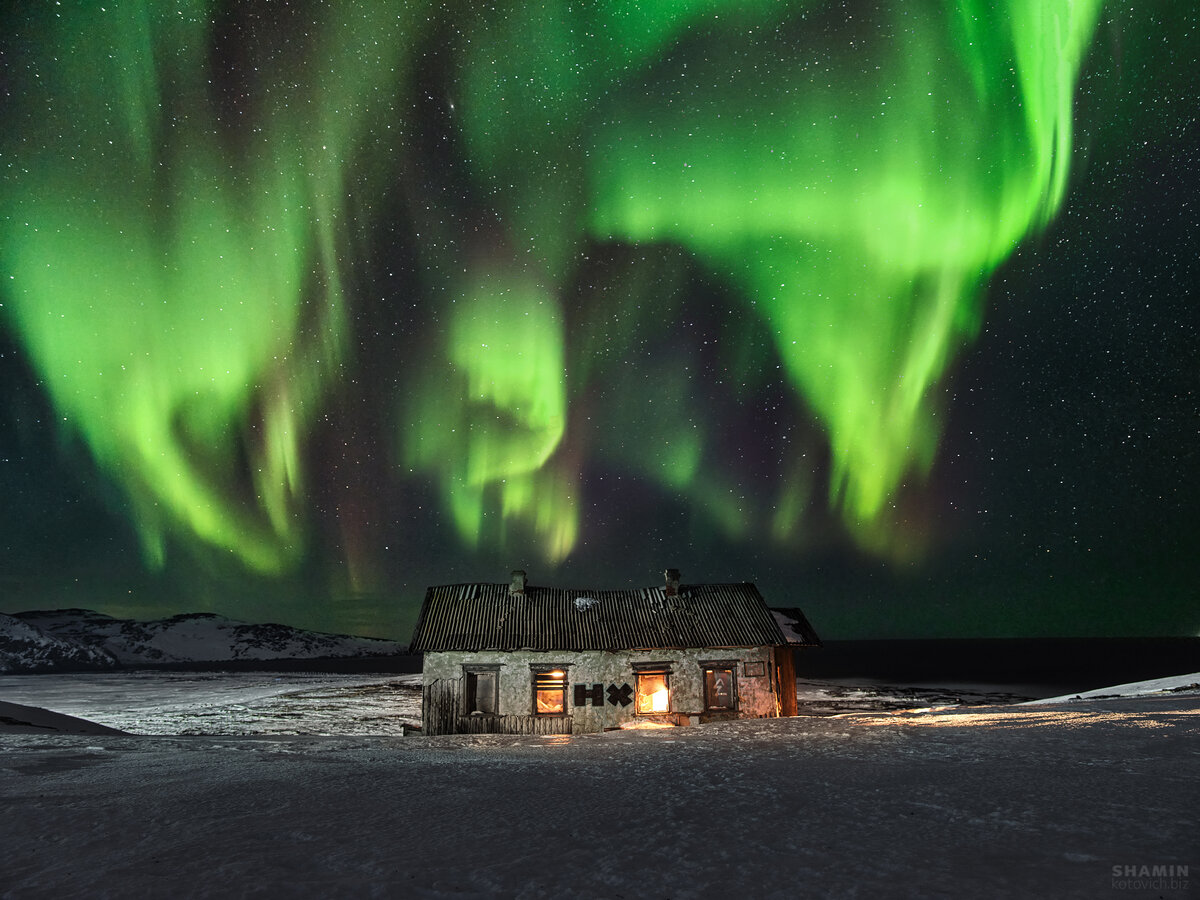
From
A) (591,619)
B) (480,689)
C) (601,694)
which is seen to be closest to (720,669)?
(601,694)

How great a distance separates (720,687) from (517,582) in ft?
30.5

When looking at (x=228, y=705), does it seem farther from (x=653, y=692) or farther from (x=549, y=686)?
(x=653, y=692)

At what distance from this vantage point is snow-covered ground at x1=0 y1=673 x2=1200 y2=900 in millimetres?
4242

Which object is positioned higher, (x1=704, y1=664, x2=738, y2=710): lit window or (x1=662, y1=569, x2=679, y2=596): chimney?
(x1=662, y1=569, x2=679, y2=596): chimney

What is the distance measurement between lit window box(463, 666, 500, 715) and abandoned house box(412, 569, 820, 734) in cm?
3

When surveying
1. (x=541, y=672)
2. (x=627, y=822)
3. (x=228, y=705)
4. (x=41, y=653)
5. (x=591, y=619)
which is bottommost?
(x=41, y=653)

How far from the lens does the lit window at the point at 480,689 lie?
974 inches

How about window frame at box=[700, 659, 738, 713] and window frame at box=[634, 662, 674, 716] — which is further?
window frame at box=[634, 662, 674, 716]

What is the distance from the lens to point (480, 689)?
82.1 feet

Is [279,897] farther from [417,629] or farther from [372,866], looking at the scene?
[417,629]

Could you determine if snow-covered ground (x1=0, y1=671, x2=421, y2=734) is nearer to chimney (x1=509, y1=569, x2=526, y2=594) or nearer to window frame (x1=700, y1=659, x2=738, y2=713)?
chimney (x1=509, y1=569, x2=526, y2=594)

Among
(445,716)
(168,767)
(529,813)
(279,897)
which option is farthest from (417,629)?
(279,897)

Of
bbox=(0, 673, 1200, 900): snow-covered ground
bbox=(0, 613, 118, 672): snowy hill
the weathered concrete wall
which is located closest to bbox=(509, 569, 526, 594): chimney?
the weathered concrete wall

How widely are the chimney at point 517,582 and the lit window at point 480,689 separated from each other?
164 inches
